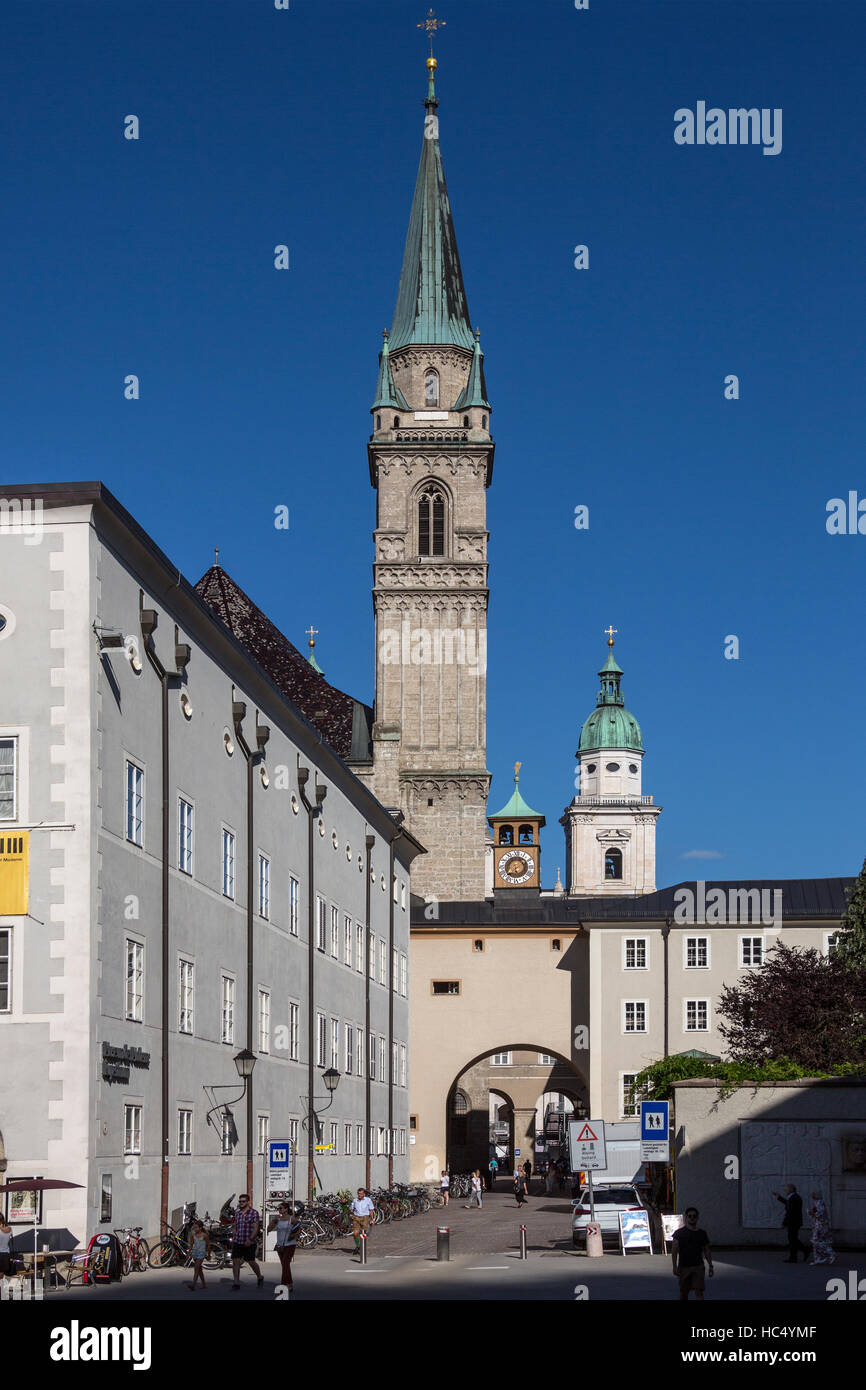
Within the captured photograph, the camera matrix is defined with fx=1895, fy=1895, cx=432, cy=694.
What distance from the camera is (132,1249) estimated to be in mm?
31750

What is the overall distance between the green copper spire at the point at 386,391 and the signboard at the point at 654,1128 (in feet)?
248

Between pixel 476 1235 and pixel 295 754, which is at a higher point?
pixel 295 754

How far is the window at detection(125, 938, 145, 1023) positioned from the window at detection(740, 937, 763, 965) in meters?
42.8

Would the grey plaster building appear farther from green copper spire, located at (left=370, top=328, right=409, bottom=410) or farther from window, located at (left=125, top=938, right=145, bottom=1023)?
green copper spire, located at (left=370, top=328, right=409, bottom=410)

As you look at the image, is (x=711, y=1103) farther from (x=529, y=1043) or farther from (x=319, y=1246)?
(x=529, y=1043)

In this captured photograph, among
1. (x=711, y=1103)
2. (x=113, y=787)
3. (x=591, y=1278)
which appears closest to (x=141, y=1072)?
(x=113, y=787)

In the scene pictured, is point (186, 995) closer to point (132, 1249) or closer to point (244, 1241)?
point (132, 1249)

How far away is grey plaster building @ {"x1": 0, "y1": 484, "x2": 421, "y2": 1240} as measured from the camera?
30.8 meters

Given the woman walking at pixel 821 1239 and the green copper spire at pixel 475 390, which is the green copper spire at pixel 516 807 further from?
the woman walking at pixel 821 1239

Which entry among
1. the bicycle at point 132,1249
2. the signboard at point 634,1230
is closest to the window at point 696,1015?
the signboard at point 634,1230

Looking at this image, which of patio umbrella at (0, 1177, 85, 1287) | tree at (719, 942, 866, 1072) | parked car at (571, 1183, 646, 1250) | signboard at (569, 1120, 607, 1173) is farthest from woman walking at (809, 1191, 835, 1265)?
tree at (719, 942, 866, 1072)

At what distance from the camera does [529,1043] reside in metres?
73.8

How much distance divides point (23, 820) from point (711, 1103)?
49.1ft
